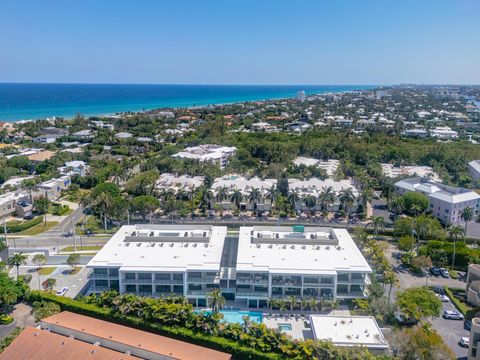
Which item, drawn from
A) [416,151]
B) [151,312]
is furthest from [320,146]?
[151,312]

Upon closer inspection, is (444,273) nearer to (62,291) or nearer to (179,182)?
(62,291)

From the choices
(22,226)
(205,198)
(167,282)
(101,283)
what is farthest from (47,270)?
(205,198)

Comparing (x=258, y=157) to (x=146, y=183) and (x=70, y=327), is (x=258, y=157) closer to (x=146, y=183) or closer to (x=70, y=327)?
(x=146, y=183)

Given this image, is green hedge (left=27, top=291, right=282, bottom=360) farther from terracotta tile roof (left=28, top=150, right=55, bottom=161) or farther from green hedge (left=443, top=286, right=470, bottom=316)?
terracotta tile roof (left=28, top=150, right=55, bottom=161)

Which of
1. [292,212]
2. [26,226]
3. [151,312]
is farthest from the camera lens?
[292,212]

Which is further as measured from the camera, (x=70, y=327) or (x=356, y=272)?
(x=356, y=272)

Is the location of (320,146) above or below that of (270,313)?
above

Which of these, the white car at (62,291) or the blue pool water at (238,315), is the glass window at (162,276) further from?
the white car at (62,291)

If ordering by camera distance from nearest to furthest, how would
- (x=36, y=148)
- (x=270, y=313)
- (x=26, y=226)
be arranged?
(x=270, y=313) < (x=26, y=226) < (x=36, y=148)
